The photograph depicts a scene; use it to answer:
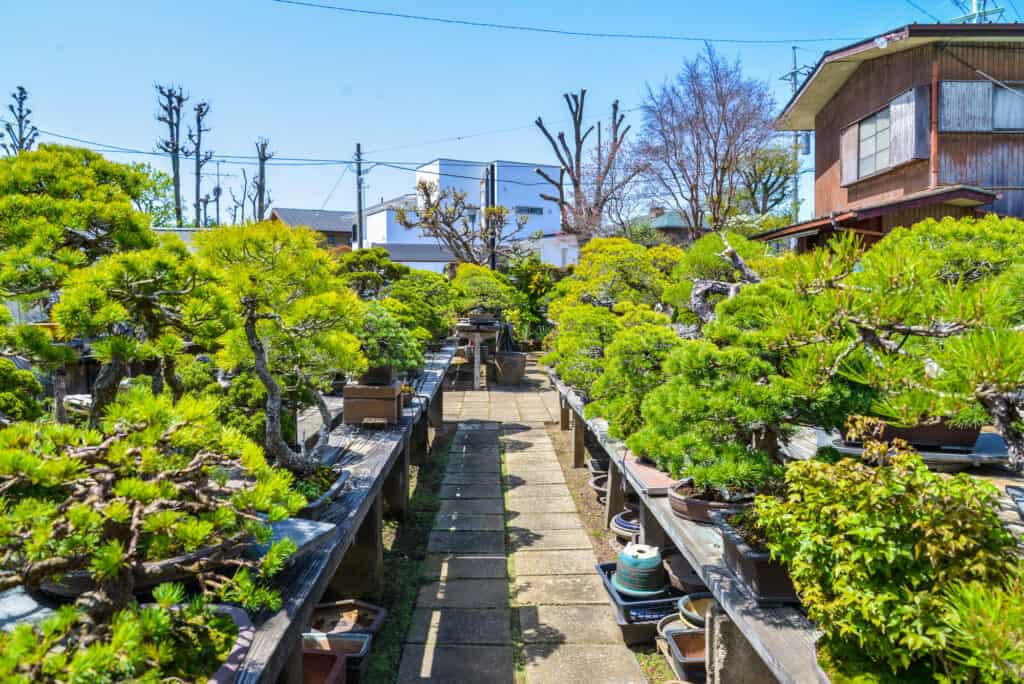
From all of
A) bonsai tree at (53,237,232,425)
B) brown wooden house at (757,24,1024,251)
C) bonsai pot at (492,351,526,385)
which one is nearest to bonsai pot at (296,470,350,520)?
bonsai tree at (53,237,232,425)

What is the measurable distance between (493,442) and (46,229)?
19.2 feet

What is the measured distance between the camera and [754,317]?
300 centimetres

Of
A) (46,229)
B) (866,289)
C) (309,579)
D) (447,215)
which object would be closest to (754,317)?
(866,289)

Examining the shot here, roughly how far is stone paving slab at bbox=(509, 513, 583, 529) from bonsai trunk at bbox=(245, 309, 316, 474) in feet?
8.43

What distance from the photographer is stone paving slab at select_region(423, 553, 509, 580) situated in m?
4.23

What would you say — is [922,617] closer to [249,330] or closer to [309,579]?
[309,579]

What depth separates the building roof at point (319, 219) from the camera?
32125 millimetres

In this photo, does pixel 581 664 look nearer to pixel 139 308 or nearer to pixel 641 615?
pixel 641 615

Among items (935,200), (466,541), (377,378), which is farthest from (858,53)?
(466,541)

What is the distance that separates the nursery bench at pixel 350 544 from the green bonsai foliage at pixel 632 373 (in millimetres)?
1363

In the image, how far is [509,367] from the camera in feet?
39.5

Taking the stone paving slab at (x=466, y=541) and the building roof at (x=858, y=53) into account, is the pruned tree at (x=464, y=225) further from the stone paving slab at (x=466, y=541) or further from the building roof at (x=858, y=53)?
the stone paving slab at (x=466, y=541)

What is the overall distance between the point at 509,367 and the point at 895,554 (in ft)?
34.6

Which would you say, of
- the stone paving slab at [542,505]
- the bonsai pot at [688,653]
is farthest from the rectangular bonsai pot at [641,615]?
the stone paving slab at [542,505]
